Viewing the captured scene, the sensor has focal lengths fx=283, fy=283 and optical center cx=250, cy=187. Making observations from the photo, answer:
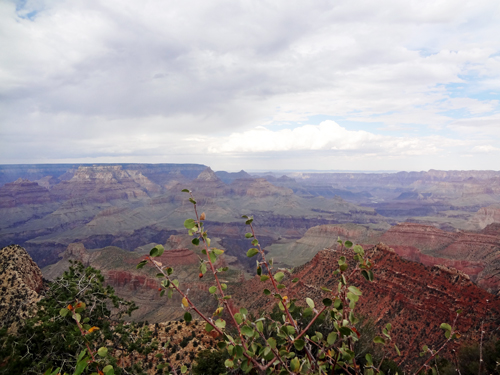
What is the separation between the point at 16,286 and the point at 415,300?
39732 mm

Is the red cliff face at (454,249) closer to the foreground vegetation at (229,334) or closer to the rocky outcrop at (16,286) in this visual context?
the foreground vegetation at (229,334)

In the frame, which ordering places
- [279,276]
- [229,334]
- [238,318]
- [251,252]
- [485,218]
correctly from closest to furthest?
[251,252] → [279,276] → [238,318] → [229,334] → [485,218]

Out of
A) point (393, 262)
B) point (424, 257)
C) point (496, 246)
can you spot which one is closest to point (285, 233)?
point (424, 257)

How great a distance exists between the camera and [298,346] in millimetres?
3564

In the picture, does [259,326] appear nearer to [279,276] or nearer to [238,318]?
[238,318]

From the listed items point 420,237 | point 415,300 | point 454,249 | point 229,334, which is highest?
point 229,334

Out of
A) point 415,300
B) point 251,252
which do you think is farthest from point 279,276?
point 415,300

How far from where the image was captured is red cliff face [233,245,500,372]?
2939 cm

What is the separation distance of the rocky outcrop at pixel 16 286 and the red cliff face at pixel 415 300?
993 inches

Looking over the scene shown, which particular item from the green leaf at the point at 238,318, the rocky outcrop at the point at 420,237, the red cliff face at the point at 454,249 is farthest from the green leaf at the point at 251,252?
the rocky outcrop at the point at 420,237

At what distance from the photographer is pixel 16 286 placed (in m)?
19.8

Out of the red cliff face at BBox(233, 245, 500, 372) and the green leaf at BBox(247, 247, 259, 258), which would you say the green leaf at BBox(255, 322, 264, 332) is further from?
the red cliff face at BBox(233, 245, 500, 372)

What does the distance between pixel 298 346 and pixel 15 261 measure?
28.1 metres

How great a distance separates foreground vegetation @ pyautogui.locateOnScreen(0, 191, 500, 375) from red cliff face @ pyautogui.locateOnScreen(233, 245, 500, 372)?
1295cm
